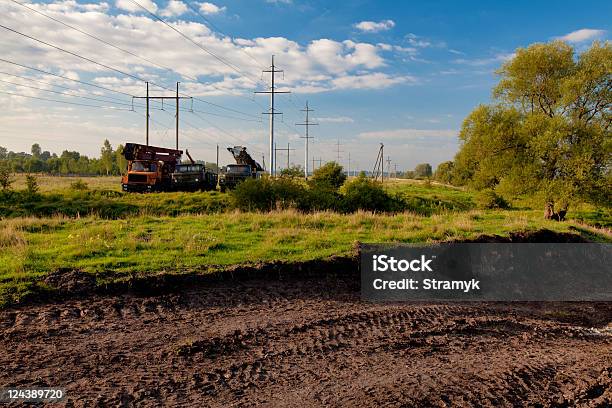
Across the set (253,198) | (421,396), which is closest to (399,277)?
(421,396)

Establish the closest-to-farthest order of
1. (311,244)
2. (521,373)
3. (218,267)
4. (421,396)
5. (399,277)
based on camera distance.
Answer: (421,396), (521,373), (218,267), (399,277), (311,244)

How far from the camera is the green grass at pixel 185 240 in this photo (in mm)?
9336

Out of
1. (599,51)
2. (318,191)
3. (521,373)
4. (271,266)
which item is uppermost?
(599,51)

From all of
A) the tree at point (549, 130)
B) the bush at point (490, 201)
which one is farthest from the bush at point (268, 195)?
the bush at point (490, 201)

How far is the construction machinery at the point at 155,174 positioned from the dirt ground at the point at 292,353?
22.6 metres

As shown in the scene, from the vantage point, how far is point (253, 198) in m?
21.9

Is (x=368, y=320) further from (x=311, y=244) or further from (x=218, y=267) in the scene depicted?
(x=311, y=244)

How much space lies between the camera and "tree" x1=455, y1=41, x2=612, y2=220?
905 inches

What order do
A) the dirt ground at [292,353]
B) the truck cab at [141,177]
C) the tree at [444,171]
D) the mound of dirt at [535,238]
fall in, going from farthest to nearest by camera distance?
the tree at [444,171], the truck cab at [141,177], the mound of dirt at [535,238], the dirt ground at [292,353]

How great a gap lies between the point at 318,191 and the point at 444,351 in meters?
17.4

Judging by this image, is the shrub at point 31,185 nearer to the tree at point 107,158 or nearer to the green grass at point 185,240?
the green grass at point 185,240

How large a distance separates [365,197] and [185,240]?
571 inches

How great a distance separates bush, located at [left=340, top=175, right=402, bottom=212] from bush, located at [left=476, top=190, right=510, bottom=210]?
388 inches

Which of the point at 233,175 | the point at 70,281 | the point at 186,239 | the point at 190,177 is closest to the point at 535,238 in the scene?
the point at 186,239
